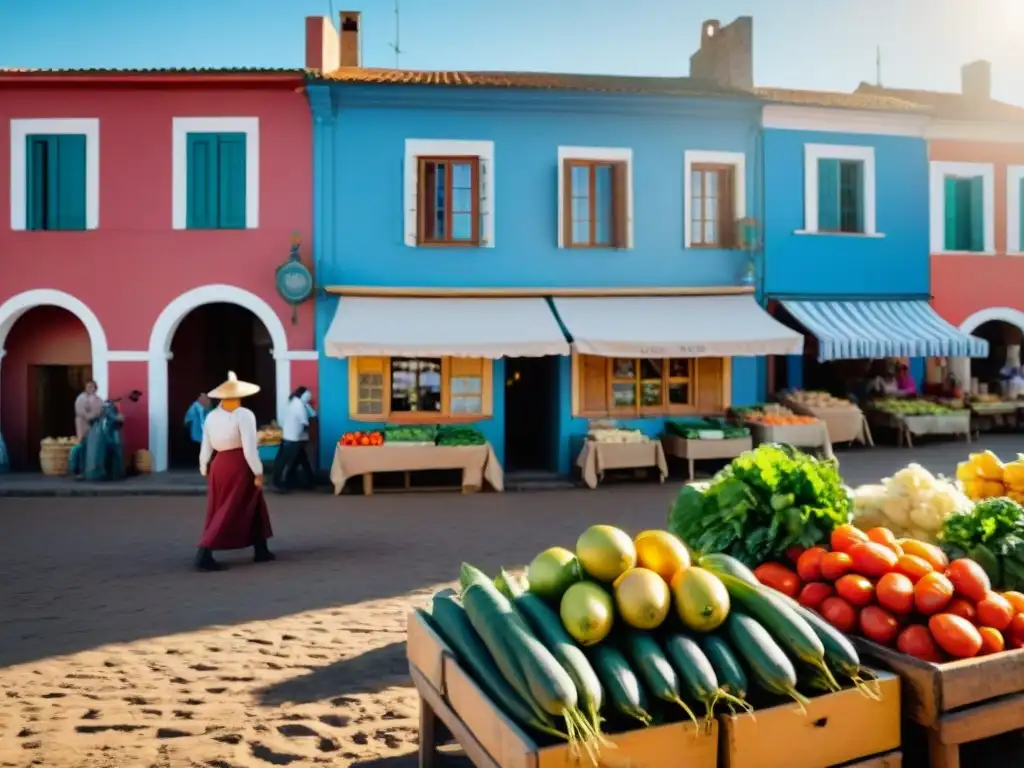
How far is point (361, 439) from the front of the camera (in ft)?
39.3

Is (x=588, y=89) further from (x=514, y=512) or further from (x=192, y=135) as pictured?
(x=514, y=512)

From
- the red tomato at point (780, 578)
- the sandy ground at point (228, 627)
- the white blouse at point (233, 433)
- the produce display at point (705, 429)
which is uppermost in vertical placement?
the white blouse at point (233, 433)

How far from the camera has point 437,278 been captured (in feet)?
44.2

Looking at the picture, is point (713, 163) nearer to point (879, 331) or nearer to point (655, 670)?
point (879, 331)

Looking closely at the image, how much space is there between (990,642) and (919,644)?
1.00ft

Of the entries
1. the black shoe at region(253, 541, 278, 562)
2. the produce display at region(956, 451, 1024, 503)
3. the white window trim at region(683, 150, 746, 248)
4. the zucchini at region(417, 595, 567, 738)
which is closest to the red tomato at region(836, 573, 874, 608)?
the zucchini at region(417, 595, 567, 738)

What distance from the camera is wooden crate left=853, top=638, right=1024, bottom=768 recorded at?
2.91m

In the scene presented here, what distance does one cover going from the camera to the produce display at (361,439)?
11922 mm

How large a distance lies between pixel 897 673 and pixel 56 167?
1453 centimetres

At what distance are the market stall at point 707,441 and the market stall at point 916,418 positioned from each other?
3.74m

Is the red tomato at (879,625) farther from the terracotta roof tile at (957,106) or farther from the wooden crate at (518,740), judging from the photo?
the terracotta roof tile at (957,106)

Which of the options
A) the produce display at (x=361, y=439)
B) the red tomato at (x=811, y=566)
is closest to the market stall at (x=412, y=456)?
the produce display at (x=361, y=439)

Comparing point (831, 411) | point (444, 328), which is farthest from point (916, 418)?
point (444, 328)

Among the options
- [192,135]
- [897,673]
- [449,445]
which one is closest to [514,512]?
[449,445]
